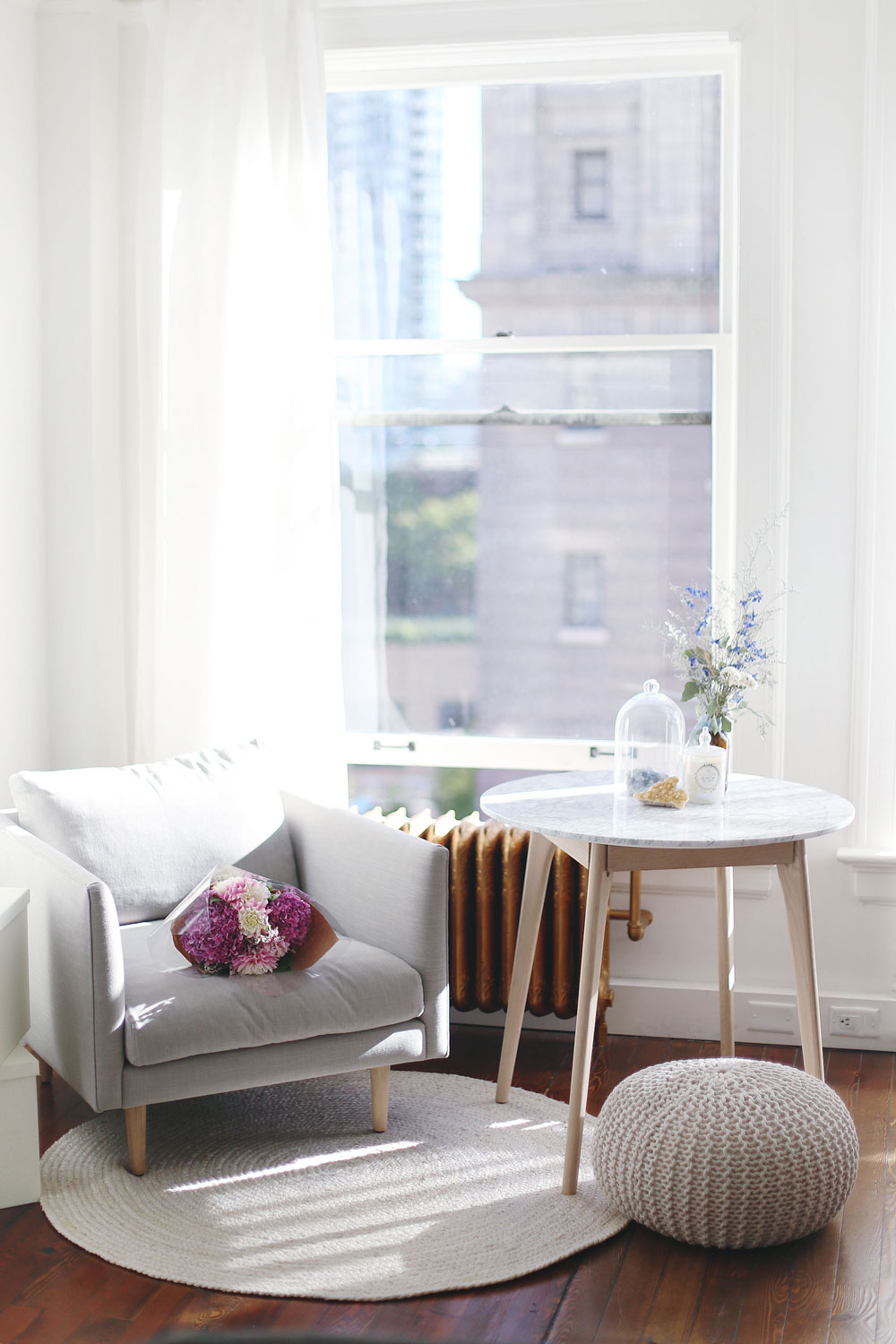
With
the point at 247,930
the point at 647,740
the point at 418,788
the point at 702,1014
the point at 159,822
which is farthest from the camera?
the point at 418,788

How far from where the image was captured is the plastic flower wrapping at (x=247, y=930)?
242cm

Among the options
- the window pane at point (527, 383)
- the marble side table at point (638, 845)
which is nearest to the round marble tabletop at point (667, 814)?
the marble side table at point (638, 845)

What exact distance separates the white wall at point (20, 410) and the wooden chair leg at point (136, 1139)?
113cm

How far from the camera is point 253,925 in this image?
7.96ft

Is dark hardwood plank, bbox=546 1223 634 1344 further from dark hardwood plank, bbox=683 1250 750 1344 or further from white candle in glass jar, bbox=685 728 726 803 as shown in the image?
white candle in glass jar, bbox=685 728 726 803

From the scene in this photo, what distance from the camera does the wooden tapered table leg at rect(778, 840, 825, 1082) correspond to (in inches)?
94.1

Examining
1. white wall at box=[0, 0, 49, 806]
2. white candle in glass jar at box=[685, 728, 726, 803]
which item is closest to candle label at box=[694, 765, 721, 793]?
white candle in glass jar at box=[685, 728, 726, 803]

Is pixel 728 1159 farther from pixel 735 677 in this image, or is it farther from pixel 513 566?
pixel 513 566

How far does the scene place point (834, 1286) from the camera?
82.3 inches

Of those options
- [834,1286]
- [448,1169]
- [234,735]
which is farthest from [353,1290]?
[234,735]

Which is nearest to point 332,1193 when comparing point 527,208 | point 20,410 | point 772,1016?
point 772,1016

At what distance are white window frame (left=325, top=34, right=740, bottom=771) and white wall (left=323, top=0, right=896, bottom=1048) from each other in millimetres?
41

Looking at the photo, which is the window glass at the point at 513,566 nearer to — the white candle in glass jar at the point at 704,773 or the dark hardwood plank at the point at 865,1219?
the white candle in glass jar at the point at 704,773

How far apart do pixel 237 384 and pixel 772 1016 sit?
2062 mm
